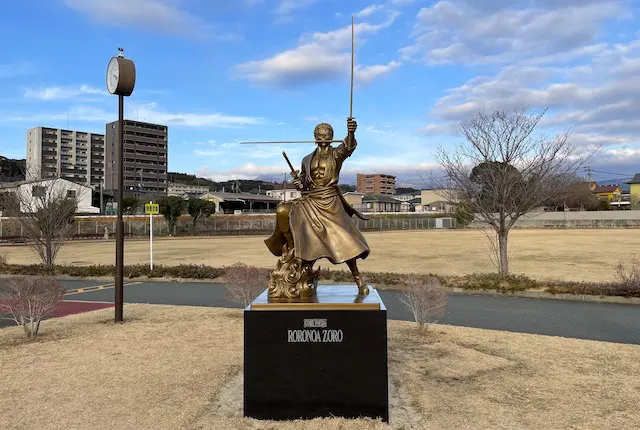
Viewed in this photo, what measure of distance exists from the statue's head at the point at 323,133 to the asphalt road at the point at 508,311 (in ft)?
17.5

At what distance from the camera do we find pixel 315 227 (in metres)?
5.12

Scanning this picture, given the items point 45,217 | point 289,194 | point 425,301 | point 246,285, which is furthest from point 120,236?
point 289,194

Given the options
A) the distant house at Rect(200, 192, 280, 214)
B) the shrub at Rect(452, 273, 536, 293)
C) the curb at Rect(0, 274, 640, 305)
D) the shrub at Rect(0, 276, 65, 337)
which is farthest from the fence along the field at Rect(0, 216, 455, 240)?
the shrub at Rect(0, 276, 65, 337)

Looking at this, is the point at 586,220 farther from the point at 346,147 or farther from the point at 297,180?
the point at 297,180

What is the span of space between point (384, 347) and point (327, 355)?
1.81ft

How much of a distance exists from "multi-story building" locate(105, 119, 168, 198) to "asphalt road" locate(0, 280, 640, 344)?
74143 millimetres

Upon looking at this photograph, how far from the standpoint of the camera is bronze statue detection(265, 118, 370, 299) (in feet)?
16.2

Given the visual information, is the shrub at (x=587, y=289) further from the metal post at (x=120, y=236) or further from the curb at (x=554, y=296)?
the metal post at (x=120, y=236)

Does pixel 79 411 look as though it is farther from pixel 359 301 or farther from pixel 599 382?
pixel 599 382

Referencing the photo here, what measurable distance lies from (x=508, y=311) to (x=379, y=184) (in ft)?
514

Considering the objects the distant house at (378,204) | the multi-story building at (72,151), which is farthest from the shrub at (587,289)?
the multi-story building at (72,151)

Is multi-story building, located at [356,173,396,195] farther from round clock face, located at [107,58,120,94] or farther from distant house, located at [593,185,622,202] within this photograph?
round clock face, located at [107,58,120,94]

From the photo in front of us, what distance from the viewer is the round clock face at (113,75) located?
8.91 m

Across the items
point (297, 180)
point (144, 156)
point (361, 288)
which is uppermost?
point (144, 156)
